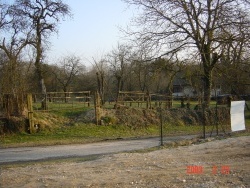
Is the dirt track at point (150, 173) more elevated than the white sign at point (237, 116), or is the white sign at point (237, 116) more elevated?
the white sign at point (237, 116)

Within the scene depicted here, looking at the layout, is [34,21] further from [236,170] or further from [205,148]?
[236,170]

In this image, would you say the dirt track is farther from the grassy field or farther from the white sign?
the grassy field

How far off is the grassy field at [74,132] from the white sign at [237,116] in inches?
31.5

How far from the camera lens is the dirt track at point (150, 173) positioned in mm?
8512

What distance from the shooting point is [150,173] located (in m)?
9.51

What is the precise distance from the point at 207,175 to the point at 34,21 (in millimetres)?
34739

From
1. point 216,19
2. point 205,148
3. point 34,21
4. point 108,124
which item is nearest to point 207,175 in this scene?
point 205,148

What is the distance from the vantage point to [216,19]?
30.5m

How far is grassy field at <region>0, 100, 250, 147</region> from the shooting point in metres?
22.9

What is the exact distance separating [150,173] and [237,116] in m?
11.8
